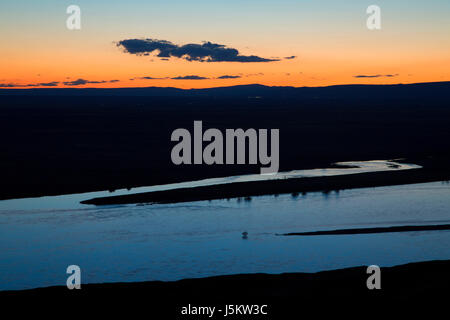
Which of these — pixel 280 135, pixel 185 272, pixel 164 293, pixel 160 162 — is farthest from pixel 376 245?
pixel 280 135

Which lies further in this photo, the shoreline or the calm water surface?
the shoreline

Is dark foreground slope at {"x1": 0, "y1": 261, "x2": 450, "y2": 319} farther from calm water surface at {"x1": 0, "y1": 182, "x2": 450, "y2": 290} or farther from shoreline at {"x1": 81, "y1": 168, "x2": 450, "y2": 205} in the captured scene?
shoreline at {"x1": 81, "y1": 168, "x2": 450, "y2": 205}

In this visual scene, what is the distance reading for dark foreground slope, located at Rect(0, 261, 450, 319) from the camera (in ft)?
50.4

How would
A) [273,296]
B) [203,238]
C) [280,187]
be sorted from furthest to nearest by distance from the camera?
[280,187], [203,238], [273,296]

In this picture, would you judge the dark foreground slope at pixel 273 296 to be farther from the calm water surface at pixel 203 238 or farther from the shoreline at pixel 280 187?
the shoreline at pixel 280 187

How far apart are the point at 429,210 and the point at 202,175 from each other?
52.1 ft

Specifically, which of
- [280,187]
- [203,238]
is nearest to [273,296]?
[203,238]

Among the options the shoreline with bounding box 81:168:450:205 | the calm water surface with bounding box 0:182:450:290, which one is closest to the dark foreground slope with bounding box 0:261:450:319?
the calm water surface with bounding box 0:182:450:290

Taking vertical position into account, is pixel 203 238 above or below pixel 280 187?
below

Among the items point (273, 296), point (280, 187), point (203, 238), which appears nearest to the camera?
point (273, 296)

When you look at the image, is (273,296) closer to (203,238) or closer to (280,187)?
(203,238)

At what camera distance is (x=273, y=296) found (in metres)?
16.4

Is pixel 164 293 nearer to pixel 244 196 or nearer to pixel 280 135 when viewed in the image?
pixel 244 196

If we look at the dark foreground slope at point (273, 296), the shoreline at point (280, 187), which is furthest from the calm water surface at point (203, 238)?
the dark foreground slope at point (273, 296)
